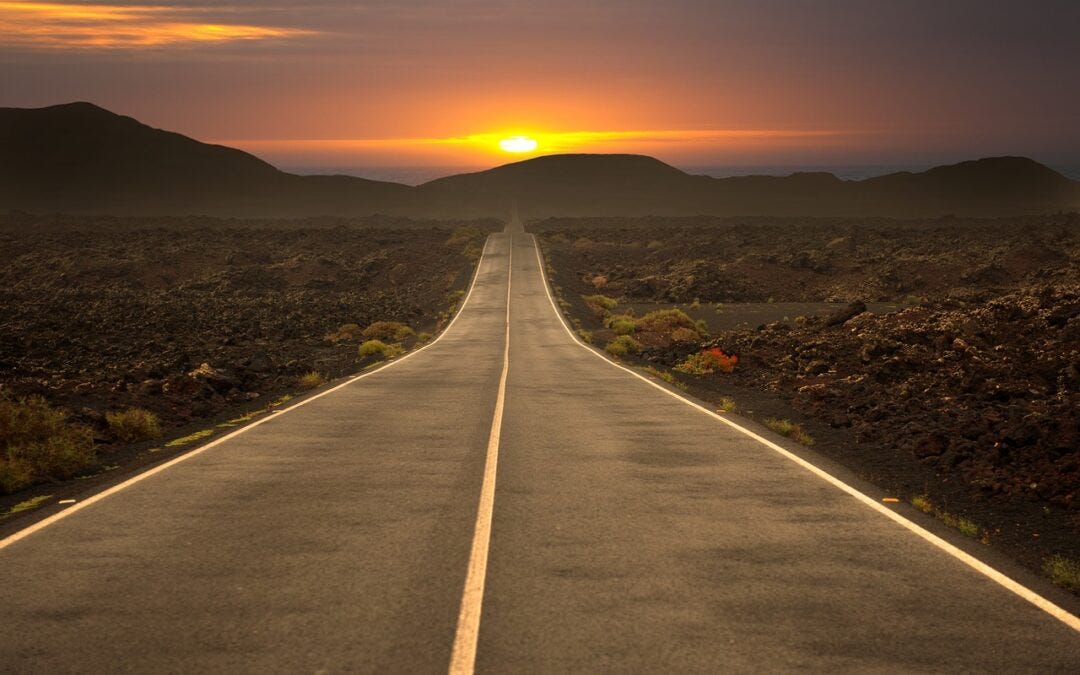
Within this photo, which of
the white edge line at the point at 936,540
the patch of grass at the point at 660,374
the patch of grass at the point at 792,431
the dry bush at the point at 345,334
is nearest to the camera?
the white edge line at the point at 936,540

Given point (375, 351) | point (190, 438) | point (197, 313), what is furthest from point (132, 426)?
point (197, 313)

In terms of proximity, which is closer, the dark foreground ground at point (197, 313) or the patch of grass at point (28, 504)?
the patch of grass at point (28, 504)

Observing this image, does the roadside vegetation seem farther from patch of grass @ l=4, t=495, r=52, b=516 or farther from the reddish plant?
the reddish plant

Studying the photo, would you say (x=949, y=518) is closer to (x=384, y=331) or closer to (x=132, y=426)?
(x=132, y=426)

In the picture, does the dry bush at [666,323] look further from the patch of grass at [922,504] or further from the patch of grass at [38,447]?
the patch of grass at [922,504]

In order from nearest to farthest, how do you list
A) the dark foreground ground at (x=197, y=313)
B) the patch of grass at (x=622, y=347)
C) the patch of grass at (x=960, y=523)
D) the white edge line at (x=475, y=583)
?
the white edge line at (x=475, y=583), the patch of grass at (x=960, y=523), the dark foreground ground at (x=197, y=313), the patch of grass at (x=622, y=347)

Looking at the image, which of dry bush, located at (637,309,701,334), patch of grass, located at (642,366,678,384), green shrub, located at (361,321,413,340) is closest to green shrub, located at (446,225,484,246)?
green shrub, located at (361,321,413,340)

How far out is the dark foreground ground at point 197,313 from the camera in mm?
21375

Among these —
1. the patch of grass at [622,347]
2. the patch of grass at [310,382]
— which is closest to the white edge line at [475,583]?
the patch of grass at [310,382]

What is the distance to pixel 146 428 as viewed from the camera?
16.8m

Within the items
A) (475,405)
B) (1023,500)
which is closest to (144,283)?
(475,405)

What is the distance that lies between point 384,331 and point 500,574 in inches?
1656

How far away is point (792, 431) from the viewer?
16.9 m

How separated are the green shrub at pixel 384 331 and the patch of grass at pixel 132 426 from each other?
29.7 metres
